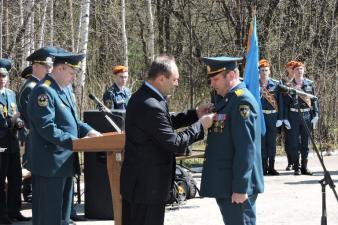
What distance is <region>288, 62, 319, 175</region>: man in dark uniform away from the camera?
46.1 ft

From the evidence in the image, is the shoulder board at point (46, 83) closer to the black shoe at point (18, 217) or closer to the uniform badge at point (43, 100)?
the uniform badge at point (43, 100)

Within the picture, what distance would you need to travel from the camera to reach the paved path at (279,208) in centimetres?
954

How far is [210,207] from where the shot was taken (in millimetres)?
10539

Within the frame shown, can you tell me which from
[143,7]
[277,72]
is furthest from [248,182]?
[143,7]

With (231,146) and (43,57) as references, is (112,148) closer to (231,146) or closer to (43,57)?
(231,146)

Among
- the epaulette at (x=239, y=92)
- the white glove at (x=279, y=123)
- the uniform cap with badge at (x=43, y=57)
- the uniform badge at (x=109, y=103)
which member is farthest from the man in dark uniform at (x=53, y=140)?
the white glove at (x=279, y=123)

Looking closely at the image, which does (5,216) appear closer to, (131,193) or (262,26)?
(131,193)

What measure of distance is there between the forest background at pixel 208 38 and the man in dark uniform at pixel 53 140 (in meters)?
9.04

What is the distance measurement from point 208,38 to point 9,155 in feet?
42.0

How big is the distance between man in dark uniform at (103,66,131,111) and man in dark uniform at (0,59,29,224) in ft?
10.0

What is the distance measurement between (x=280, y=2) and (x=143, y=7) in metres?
7.29

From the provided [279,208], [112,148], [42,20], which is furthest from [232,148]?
[42,20]

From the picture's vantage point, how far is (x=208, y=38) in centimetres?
2184


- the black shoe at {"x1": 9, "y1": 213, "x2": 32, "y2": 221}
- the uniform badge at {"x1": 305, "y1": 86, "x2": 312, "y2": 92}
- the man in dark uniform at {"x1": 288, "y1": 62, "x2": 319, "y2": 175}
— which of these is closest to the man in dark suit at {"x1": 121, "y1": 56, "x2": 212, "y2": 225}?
the black shoe at {"x1": 9, "y1": 213, "x2": 32, "y2": 221}
